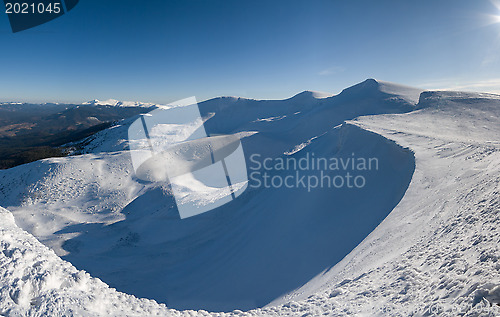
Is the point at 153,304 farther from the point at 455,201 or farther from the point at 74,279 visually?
the point at 455,201

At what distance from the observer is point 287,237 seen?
11.5 m

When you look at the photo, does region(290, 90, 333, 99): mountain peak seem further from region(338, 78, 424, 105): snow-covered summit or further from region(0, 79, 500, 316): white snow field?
region(0, 79, 500, 316): white snow field

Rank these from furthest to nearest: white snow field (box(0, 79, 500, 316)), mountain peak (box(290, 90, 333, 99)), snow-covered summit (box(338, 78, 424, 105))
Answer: mountain peak (box(290, 90, 333, 99))
snow-covered summit (box(338, 78, 424, 105))
white snow field (box(0, 79, 500, 316))

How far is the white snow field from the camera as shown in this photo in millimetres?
3834

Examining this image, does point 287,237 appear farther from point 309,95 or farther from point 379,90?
point 309,95

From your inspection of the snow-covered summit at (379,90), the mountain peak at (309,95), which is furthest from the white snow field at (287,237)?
the mountain peak at (309,95)

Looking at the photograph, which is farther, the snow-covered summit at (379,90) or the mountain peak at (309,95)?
the mountain peak at (309,95)

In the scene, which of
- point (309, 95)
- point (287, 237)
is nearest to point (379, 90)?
point (309, 95)

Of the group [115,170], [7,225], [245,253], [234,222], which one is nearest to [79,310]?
[7,225]

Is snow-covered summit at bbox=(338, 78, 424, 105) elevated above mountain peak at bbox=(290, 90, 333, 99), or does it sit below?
below

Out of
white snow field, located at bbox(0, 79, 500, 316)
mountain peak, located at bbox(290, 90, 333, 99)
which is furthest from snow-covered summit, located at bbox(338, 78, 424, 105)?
white snow field, located at bbox(0, 79, 500, 316)

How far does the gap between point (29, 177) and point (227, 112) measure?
140ft

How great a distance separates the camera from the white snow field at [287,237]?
3.83 m

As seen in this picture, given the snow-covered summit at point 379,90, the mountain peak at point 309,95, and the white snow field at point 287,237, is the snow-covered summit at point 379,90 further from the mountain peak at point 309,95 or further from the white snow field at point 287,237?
the white snow field at point 287,237
